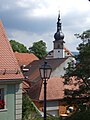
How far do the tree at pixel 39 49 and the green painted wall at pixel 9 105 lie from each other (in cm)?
8625

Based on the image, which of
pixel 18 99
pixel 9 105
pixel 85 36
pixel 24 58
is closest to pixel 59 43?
pixel 24 58

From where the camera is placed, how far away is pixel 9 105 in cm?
1984

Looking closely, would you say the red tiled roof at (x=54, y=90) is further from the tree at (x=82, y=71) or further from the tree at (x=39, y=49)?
the tree at (x=39, y=49)

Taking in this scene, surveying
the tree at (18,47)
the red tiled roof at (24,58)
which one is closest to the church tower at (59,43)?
the tree at (18,47)

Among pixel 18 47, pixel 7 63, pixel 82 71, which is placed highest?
pixel 18 47

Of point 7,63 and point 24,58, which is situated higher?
point 24,58

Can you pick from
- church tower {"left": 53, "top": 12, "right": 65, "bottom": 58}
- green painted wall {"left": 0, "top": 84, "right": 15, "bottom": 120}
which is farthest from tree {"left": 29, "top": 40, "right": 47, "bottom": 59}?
green painted wall {"left": 0, "top": 84, "right": 15, "bottom": 120}

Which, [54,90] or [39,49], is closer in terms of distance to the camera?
[54,90]

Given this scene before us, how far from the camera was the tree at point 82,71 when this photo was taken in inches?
1193

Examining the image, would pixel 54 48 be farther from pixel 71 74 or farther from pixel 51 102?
pixel 71 74

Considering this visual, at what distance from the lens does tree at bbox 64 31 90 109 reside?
99.5ft

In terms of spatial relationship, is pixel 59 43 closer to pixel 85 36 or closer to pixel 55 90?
pixel 55 90

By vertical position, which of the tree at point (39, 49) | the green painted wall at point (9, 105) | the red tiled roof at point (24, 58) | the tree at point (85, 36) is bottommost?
the green painted wall at point (9, 105)

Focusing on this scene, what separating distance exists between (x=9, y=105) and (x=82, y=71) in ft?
41.1
